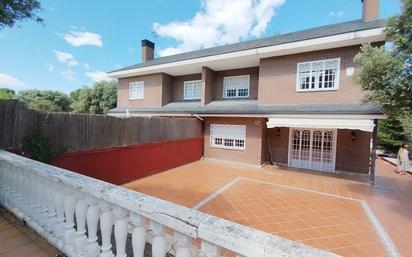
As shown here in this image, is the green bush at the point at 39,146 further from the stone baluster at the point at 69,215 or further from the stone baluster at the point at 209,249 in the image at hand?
the stone baluster at the point at 209,249

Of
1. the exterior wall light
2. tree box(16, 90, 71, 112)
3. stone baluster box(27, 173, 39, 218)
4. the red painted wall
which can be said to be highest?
tree box(16, 90, 71, 112)

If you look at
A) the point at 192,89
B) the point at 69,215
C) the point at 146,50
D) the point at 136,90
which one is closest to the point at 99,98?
the point at 146,50

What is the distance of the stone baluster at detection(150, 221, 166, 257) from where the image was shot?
172 cm

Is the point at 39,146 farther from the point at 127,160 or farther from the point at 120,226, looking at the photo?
the point at 120,226

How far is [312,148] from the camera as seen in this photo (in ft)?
44.9

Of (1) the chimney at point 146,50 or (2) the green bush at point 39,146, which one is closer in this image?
(2) the green bush at point 39,146

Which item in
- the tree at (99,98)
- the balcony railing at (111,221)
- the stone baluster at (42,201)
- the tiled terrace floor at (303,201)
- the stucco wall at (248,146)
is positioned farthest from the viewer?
the tree at (99,98)

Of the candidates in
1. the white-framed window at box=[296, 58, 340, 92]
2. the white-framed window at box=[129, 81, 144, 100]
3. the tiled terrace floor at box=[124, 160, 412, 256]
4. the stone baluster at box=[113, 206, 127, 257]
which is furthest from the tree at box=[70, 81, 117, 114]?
the stone baluster at box=[113, 206, 127, 257]

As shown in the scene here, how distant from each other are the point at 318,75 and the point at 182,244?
557 inches

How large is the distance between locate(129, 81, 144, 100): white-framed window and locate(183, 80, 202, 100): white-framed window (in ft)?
15.6

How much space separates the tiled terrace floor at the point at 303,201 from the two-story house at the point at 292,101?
2.23m

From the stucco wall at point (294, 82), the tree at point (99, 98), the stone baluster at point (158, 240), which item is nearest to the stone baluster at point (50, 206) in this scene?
the stone baluster at point (158, 240)

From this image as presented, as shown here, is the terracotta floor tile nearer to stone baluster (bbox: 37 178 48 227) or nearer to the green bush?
stone baluster (bbox: 37 178 48 227)

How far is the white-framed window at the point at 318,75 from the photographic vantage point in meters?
12.3
